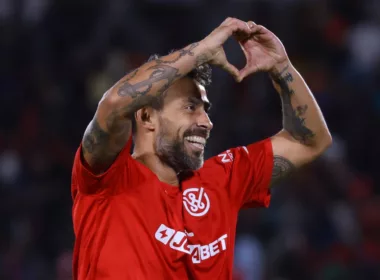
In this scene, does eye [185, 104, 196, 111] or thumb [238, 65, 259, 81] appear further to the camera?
eye [185, 104, 196, 111]

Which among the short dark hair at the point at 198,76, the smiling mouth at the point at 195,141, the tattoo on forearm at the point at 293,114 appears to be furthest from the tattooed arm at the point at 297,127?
the smiling mouth at the point at 195,141

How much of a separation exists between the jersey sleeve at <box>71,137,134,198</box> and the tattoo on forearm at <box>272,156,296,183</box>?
738 millimetres

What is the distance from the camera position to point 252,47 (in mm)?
3664

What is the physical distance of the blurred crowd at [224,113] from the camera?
6.57m

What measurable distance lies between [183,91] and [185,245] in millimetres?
633

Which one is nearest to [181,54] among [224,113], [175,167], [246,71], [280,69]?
[246,71]

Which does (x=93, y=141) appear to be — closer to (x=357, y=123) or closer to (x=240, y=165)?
(x=240, y=165)

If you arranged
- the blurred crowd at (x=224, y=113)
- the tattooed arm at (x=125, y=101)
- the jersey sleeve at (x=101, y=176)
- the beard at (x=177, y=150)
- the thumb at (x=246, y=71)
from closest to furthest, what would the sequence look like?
the tattooed arm at (x=125, y=101) < the jersey sleeve at (x=101, y=176) < the thumb at (x=246, y=71) < the beard at (x=177, y=150) < the blurred crowd at (x=224, y=113)

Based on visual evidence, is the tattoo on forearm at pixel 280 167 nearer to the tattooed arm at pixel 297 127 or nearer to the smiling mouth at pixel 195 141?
the tattooed arm at pixel 297 127

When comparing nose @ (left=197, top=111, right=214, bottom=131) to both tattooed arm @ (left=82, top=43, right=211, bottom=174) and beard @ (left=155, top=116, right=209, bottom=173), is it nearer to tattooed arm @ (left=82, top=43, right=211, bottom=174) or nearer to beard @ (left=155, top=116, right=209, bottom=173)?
beard @ (left=155, top=116, right=209, bottom=173)

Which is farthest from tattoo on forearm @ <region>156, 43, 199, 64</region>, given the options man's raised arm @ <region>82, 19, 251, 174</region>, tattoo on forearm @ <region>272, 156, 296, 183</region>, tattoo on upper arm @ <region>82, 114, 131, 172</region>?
tattoo on forearm @ <region>272, 156, 296, 183</region>

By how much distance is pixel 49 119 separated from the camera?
287 inches

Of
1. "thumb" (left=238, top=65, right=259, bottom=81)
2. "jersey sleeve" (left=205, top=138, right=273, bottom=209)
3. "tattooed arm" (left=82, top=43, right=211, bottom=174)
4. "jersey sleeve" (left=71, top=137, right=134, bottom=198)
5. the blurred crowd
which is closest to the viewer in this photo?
"tattooed arm" (left=82, top=43, right=211, bottom=174)

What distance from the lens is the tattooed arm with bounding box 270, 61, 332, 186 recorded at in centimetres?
381
